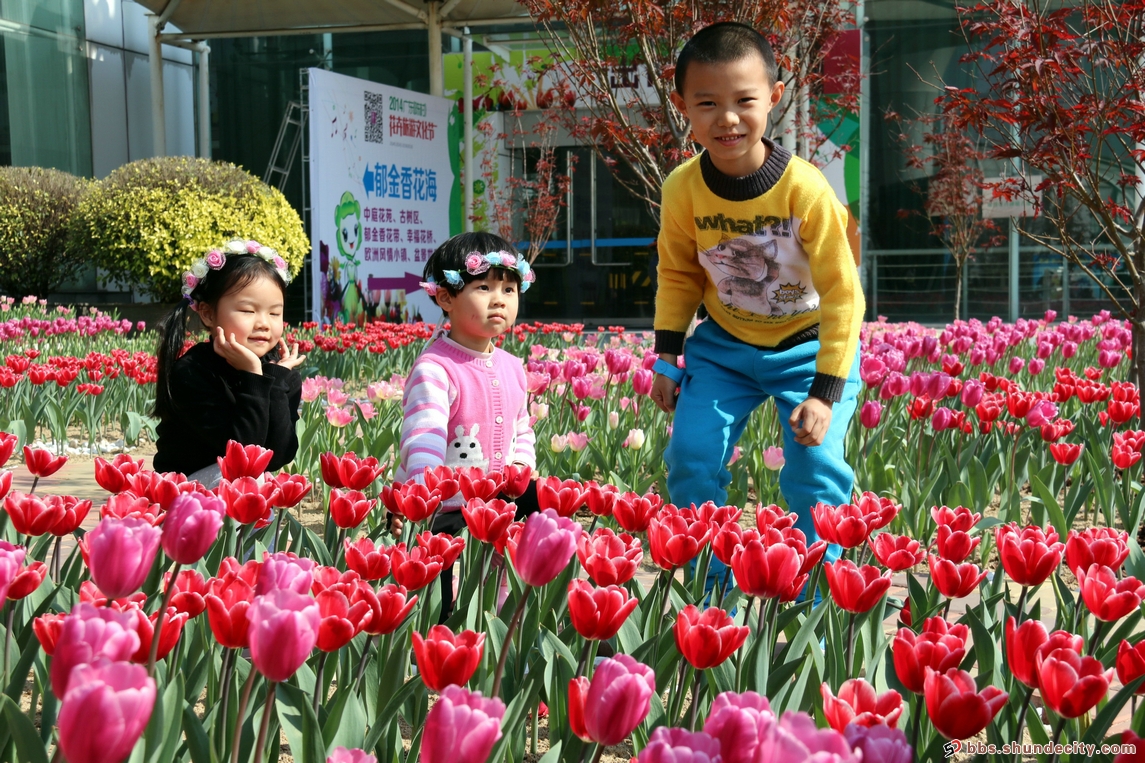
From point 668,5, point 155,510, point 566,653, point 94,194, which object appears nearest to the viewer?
point 566,653

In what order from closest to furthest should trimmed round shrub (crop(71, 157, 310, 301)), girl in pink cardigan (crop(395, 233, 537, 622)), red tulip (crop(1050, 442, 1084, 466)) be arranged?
1. girl in pink cardigan (crop(395, 233, 537, 622))
2. red tulip (crop(1050, 442, 1084, 466))
3. trimmed round shrub (crop(71, 157, 310, 301))

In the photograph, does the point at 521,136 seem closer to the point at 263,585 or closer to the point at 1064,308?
the point at 1064,308

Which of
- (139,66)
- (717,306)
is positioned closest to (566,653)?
(717,306)

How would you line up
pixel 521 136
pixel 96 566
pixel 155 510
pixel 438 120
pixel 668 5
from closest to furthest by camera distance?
pixel 96 566 → pixel 155 510 → pixel 668 5 → pixel 438 120 → pixel 521 136

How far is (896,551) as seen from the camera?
5.63 feet

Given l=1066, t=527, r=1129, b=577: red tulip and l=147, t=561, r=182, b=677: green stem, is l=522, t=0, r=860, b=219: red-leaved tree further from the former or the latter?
l=147, t=561, r=182, b=677: green stem

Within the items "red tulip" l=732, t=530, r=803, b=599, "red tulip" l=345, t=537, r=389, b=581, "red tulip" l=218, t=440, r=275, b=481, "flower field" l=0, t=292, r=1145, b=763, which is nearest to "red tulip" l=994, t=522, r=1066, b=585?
"flower field" l=0, t=292, r=1145, b=763

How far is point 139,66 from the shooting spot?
53.1 feet

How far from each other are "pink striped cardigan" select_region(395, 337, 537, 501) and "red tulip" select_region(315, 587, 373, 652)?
128 cm

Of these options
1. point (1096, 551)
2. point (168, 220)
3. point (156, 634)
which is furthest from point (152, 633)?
point (168, 220)

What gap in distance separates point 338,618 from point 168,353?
6.38ft

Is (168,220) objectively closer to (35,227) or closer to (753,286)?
(35,227)

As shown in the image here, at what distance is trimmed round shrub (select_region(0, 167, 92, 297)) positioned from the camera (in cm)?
1266

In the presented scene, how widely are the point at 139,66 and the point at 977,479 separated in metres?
15.9
